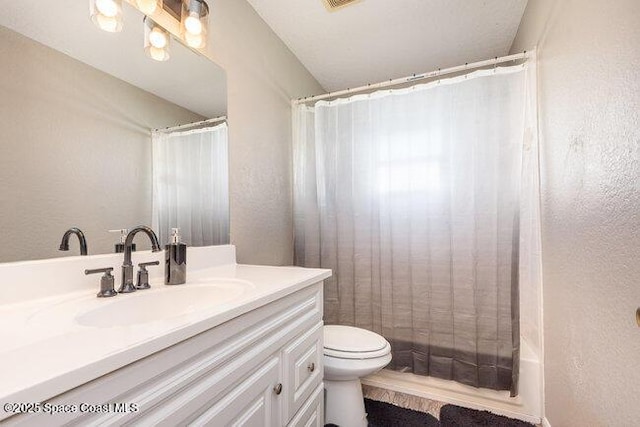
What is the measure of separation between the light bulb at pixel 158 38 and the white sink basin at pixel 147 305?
952 millimetres

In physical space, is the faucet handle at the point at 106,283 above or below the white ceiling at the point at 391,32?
below

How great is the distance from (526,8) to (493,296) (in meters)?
1.63

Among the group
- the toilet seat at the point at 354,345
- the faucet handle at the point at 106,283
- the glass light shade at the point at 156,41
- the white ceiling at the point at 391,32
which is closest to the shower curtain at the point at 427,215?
the toilet seat at the point at 354,345

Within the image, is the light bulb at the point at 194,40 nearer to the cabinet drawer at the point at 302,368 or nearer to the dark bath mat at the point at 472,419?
the cabinet drawer at the point at 302,368

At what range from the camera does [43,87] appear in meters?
0.85

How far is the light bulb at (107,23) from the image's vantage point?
3.30 feet

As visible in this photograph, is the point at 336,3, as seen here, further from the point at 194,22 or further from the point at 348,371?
the point at 348,371

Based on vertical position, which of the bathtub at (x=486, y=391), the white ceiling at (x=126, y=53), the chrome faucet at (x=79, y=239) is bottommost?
the bathtub at (x=486, y=391)

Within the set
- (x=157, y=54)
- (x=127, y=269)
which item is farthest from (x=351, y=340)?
(x=157, y=54)

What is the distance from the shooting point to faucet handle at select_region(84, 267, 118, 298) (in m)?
0.85

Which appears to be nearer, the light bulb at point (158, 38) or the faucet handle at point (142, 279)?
the faucet handle at point (142, 279)

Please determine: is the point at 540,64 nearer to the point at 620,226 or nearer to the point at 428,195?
the point at 428,195

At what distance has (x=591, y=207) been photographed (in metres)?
0.98

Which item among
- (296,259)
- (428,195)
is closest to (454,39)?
(428,195)
